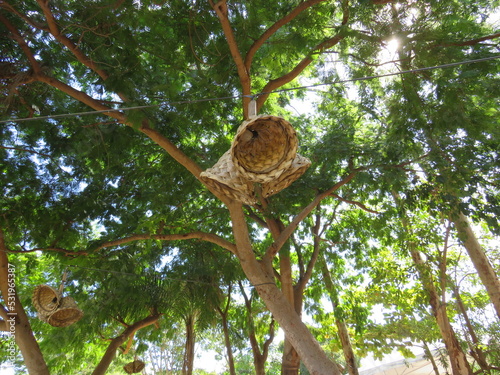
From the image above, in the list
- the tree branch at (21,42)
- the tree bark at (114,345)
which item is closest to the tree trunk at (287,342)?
the tree bark at (114,345)

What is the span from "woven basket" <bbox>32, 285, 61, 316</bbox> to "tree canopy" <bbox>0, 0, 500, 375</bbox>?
0.45m

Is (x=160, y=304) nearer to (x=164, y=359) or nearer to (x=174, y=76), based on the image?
(x=174, y=76)

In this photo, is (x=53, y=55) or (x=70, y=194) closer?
(x=53, y=55)

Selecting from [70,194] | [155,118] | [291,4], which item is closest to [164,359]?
[70,194]

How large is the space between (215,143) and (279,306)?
2867mm

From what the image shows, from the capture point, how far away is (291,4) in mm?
4691

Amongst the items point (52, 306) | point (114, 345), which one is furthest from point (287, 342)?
point (52, 306)

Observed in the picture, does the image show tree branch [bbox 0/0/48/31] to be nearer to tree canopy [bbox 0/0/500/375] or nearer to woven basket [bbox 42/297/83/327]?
tree canopy [bbox 0/0/500/375]

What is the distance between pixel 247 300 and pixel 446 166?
4901 millimetres

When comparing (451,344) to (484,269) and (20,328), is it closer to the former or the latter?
(484,269)

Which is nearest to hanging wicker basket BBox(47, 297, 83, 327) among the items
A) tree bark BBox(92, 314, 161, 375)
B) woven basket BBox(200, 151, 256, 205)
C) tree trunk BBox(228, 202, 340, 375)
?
tree bark BBox(92, 314, 161, 375)

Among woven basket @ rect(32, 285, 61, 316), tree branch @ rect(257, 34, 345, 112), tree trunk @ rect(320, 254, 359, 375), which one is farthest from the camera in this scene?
tree trunk @ rect(320, 254, 359, 375)

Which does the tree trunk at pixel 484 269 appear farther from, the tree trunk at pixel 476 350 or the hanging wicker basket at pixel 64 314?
the hanging wicker basket at pixel 64 314

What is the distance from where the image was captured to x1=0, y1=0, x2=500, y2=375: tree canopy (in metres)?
4.12
